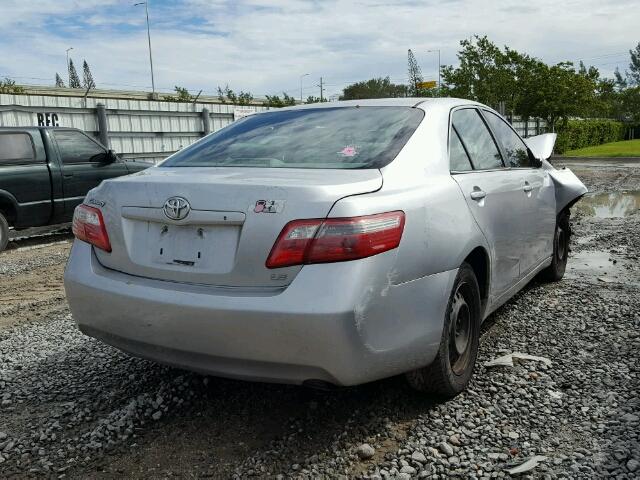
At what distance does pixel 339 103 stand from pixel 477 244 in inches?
52.5

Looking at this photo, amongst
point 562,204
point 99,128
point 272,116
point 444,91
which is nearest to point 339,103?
point 272,116

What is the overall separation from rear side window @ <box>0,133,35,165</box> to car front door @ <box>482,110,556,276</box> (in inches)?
273

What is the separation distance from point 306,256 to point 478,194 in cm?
135

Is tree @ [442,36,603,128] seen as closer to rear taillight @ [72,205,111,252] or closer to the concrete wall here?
the concrete wall

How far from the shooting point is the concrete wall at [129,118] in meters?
12.2

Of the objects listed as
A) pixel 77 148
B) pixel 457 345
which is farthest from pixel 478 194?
pixel 77 148

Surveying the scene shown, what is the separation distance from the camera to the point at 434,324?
271 cm

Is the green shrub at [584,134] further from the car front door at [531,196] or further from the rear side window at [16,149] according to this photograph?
the car front door at [531,196]

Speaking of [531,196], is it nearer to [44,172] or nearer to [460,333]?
[460,333]

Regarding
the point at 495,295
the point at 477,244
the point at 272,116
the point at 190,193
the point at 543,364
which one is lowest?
the point at 543,364

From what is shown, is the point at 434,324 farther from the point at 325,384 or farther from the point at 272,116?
the point at 272,116

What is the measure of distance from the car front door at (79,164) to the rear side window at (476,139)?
6.79 m

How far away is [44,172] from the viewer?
8695mm

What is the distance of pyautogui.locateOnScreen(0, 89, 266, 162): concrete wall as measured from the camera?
12.2 m
